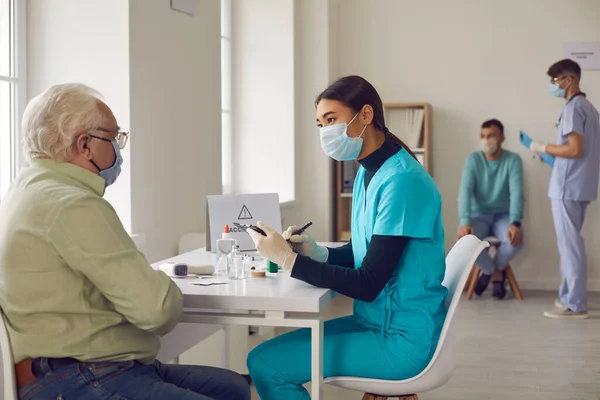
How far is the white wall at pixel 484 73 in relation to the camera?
5.90m

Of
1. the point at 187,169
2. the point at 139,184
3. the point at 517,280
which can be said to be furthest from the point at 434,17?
the point at 139,184

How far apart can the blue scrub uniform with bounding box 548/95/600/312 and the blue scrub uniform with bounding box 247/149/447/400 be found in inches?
125

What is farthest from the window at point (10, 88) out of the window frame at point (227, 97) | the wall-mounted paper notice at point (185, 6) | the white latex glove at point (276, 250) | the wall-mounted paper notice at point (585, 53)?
the wall-mounted paper notice at point (585, 53)

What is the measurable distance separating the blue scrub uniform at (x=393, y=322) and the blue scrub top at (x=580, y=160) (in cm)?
316

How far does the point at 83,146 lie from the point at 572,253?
4006mm

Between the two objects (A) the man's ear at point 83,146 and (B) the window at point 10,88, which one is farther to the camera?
(B) the window at point 10,88

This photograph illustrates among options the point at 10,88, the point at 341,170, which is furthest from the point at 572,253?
the point at 10,88

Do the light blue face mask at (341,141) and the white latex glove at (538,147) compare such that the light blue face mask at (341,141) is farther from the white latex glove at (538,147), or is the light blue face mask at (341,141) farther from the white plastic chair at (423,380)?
the white latex glove at (538,147)

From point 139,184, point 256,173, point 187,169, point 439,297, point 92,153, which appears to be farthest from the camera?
point 256,173

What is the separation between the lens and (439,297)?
216 centimetres

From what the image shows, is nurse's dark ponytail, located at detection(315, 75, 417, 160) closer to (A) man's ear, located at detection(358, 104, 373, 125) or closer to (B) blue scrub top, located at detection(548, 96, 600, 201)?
(A) man's ear, located at detection(358, 104, 373, 125)

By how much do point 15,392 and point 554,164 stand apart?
4219 millimetres

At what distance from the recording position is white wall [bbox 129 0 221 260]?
335 centimetres

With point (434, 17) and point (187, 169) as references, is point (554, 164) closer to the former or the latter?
point (434, 17)
